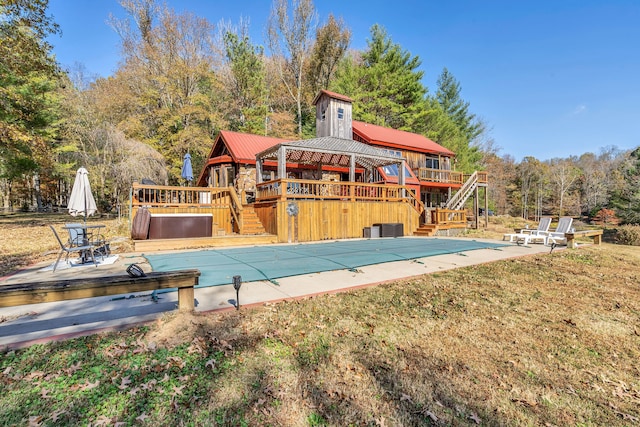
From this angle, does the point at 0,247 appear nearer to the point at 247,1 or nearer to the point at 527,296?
the point at 527,296

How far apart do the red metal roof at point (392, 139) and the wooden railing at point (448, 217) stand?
7053 millimetres

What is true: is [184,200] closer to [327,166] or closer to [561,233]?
[327,166]

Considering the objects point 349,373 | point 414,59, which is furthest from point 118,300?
point 414,59

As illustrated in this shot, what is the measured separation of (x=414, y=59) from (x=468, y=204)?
16.5 metres

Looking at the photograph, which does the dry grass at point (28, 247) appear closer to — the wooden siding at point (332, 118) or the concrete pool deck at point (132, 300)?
the concrete pool deck at point (132, 300)

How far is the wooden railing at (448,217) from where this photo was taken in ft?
46.4

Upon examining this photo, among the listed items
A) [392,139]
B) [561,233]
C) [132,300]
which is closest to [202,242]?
[132,300]

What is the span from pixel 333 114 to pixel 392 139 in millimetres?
5826

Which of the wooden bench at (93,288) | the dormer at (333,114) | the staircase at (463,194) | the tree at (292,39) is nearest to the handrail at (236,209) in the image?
the dormer at (333,114)

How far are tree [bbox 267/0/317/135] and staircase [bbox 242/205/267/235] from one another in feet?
49.5

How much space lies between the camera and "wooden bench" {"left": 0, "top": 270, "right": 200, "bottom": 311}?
2.56m

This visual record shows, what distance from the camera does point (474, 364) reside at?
8.82 feet

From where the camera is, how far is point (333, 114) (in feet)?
54.8

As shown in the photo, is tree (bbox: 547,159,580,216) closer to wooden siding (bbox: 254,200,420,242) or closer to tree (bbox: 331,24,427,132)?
tree (bbox: 331,24,427,132)
